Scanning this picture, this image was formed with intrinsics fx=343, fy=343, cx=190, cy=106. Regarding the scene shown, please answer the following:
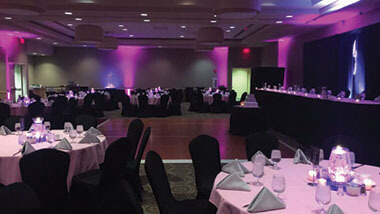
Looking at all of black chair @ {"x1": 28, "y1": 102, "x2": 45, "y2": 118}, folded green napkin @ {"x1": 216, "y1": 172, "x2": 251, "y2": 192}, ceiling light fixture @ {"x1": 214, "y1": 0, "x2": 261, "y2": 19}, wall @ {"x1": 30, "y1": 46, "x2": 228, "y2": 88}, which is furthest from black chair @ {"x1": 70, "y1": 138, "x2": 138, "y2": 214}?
wall @ {"x1": 30, "y1": 46, "x2": 228, "y2": 88}

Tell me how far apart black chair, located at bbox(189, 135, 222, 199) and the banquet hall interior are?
0.02 meters

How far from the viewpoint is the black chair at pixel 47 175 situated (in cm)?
319

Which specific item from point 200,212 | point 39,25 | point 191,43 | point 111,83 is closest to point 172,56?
point 191,43

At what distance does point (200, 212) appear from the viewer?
3.16 meters

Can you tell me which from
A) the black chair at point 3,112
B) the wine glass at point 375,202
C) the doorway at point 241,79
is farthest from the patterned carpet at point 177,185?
the doorway at point 241,79

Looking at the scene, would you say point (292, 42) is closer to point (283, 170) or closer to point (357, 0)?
point (357, 0)

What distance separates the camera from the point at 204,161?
13.0 feet

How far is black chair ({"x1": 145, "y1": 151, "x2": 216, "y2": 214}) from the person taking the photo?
286 centimetres

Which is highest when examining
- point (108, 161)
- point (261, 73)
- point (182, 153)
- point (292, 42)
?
point (292, 42)

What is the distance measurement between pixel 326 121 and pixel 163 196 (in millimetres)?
5511

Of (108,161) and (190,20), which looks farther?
(190,20)

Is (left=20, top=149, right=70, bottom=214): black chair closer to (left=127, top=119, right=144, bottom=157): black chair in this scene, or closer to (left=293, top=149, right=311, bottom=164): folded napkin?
(left=127, top=119, right=144, bottom=157): black chair

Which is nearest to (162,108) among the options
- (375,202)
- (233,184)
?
(233,184)

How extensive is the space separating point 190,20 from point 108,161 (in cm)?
735
